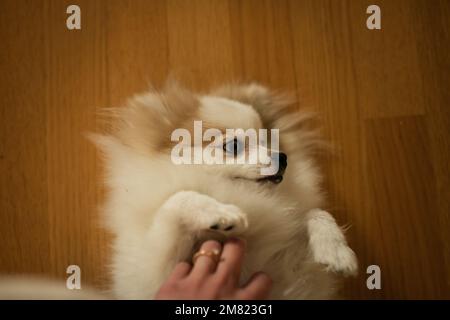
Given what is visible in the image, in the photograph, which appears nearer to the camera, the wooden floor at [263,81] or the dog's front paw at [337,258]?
the dog's front paw at [337,258]

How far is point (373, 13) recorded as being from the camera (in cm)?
140

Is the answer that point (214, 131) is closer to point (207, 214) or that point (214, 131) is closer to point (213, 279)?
point (207, 214)

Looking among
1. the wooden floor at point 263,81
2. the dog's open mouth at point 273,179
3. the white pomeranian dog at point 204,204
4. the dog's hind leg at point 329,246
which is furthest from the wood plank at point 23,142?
the dog's hind leg at point 329,246

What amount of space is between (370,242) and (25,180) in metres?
1.26

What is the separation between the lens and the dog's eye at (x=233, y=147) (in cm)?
113

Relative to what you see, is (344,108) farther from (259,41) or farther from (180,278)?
(180,278)

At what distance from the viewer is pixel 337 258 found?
3.38 ft

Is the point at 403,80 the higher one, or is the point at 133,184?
the point at 403,80

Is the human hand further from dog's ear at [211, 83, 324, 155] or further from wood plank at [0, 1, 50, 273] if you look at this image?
wood plank at [0, 1, 50, 273]

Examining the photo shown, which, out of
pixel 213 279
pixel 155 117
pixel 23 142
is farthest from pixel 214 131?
pixel 23 142

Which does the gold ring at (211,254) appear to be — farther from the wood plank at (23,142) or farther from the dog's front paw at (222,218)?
the wood plank at (23,142)

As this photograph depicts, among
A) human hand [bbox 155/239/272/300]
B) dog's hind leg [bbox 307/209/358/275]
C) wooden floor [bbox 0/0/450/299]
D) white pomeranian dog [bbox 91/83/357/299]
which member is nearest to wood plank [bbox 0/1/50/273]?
wooden floor [bbox 0/0/450/299]

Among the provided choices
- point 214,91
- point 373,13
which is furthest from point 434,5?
point 214,91
